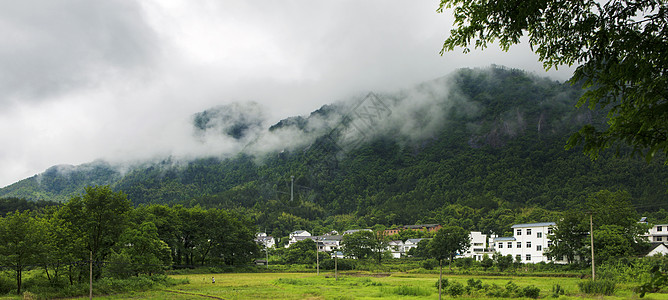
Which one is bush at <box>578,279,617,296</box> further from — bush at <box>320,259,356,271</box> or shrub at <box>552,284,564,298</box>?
bush at <box>320,259,356,271</box>

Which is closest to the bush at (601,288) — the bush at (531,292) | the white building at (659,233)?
the bush at (531,292)

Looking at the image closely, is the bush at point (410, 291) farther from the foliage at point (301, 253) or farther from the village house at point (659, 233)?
the village house at point (659, 233)

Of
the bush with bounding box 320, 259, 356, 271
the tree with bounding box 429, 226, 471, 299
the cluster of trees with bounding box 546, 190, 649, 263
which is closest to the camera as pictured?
the cluster of trees with bounding box 546, 190, 649, 263

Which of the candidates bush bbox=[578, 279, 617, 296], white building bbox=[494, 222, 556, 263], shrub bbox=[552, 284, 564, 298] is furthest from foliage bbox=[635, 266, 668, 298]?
white building bbox=[494, 222, 556, 263]

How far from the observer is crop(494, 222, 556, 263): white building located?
6650 centimetres

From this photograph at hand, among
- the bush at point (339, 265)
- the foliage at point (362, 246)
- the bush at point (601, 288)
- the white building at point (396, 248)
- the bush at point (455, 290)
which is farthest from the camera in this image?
the white building at point (396, 248)

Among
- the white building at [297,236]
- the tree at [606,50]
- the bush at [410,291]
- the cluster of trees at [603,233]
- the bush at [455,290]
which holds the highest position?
the tree at [606,50]

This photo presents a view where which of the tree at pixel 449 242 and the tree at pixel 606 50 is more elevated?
the tree at pixel 606 50

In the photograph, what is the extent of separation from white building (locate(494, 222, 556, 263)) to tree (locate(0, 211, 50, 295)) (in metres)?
60.6

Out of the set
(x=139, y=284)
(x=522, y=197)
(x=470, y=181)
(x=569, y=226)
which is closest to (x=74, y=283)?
(x=139, y=284)

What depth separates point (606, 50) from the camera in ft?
19.2

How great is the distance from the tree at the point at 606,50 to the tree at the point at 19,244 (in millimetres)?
39451

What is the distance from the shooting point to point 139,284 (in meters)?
44.3

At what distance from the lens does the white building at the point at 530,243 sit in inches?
2618
